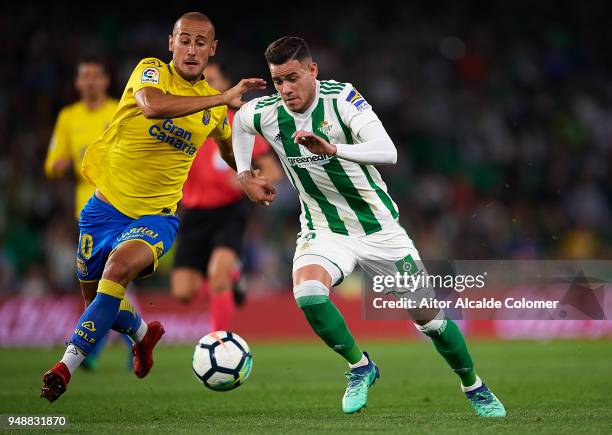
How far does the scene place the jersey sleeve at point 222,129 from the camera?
7000 mm

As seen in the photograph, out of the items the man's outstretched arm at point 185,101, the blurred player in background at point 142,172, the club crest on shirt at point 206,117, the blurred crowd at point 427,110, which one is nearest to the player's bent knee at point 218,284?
the blurred player in background at point 142,172

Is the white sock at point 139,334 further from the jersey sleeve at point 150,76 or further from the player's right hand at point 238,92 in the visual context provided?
the player's right hand at point 238,92

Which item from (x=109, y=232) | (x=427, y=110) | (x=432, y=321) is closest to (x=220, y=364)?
(x=109, y=232)

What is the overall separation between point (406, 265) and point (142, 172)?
6.27 ft

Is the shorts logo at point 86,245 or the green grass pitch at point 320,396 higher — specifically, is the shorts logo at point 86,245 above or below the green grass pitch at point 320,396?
above

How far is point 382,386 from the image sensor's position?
8516 mm

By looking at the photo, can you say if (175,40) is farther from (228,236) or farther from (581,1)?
(581,1)

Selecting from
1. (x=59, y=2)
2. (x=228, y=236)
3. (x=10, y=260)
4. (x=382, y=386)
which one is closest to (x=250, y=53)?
(x=59, y=2)

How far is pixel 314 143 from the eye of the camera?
224 inches

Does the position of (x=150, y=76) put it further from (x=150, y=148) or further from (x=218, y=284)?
(x=218, y=284)

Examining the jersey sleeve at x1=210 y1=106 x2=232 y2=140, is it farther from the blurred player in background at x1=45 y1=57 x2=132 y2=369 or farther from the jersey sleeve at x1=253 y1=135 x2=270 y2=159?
A: the blurred player in background at x1=45 y1=57 x2=132 y2=369

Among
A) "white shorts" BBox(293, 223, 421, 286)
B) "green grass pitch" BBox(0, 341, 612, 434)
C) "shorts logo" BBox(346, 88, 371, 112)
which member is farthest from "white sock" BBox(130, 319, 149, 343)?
"shorts logo" BBox(346, 88, 371, 112)

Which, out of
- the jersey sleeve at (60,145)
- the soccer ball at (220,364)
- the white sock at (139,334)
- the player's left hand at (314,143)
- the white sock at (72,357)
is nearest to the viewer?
the player's left hand at (314,143)

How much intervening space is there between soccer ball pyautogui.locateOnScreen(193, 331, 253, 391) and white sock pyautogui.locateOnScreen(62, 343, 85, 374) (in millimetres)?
721
